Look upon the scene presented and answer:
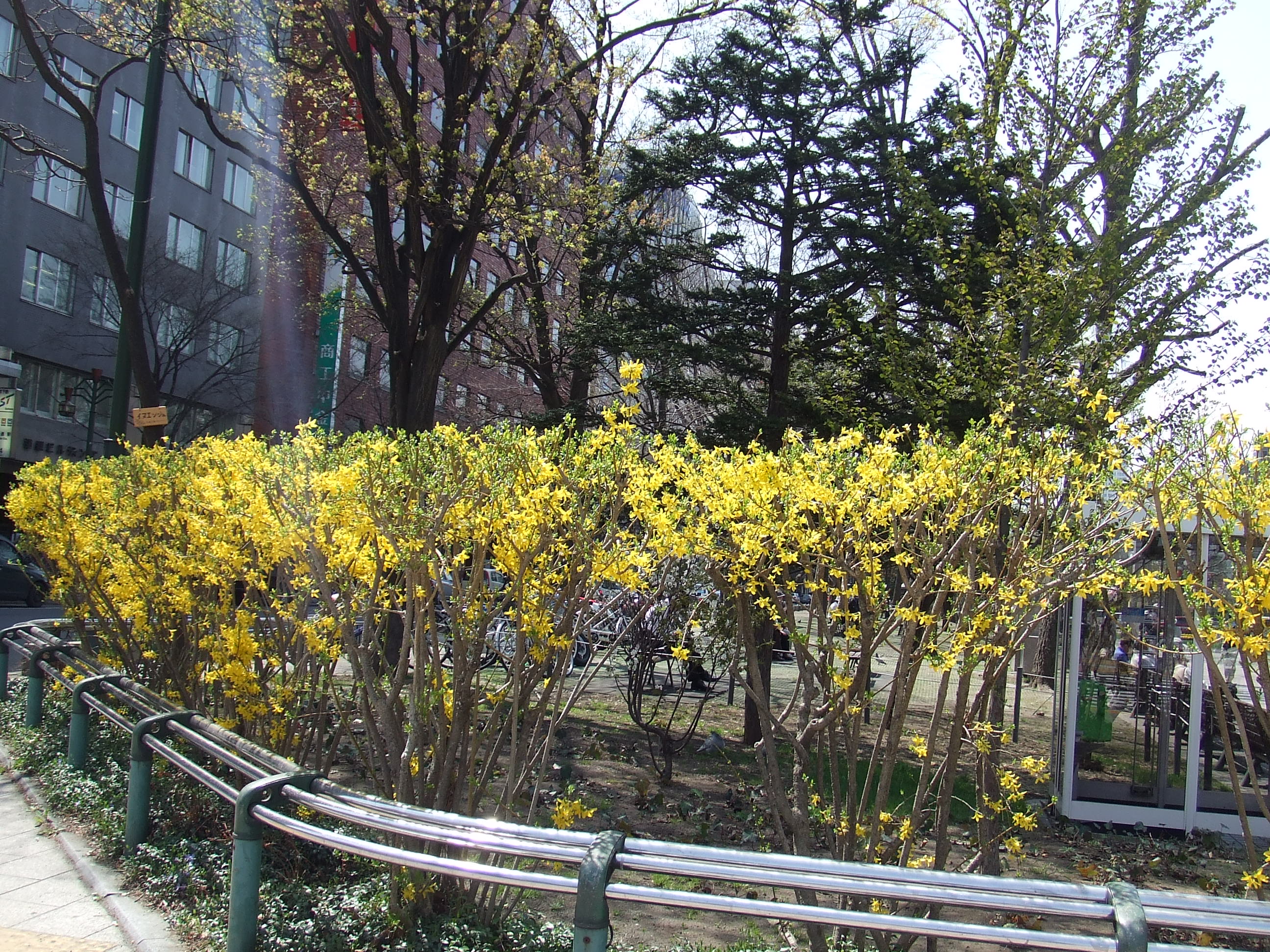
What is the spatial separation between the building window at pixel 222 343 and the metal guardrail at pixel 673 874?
28.5m

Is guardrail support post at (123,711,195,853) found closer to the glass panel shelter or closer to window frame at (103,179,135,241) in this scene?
the glass panel shelter

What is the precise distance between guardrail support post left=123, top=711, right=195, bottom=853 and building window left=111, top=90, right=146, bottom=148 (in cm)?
3049

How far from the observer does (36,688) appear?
750 centimetres

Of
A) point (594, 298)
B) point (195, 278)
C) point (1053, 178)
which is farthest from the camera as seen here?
point (195, 278)

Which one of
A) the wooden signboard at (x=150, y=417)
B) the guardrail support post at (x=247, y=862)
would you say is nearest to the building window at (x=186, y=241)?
the wooden signboard at (x=150, y=417)

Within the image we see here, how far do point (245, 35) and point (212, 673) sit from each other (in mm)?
9308

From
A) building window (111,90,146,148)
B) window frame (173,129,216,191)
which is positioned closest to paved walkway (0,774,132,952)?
building window (111,90,146,148)

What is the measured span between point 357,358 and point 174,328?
8930 mm

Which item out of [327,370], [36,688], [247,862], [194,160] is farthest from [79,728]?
[194,160]

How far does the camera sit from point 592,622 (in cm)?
417

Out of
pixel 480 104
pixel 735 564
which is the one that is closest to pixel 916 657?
pixel 735 564

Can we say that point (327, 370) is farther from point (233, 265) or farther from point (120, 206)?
point (120, 206)

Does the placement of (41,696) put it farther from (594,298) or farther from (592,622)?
(594,298)

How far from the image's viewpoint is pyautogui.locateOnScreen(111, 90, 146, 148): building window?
100 ft
